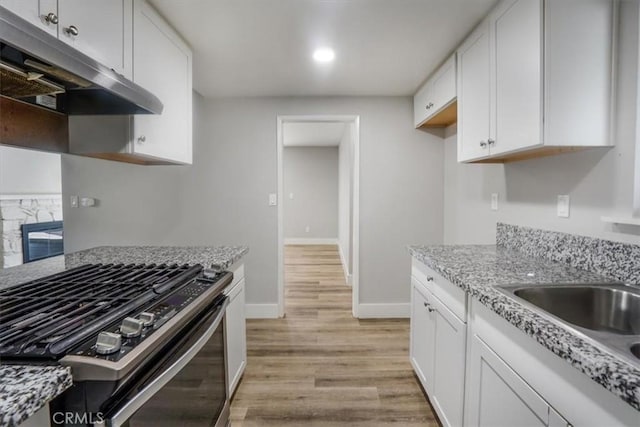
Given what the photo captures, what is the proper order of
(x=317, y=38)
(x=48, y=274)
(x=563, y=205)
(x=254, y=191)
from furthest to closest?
(x=254, y=191) → (x=317, y=38) → (x=563, y=205) → (x=48, y=274)

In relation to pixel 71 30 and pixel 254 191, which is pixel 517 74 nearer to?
pixel 71 30

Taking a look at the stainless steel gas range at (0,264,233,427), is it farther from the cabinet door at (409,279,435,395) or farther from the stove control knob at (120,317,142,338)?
the cabinet door at (409,279,435,395)

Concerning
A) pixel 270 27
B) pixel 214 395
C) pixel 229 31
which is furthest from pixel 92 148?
pixel 214 395

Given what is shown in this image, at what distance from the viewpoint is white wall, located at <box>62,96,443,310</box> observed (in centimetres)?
295

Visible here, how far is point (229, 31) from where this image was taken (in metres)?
1.79

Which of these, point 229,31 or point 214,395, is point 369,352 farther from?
point 229,31

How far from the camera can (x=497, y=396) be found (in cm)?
102

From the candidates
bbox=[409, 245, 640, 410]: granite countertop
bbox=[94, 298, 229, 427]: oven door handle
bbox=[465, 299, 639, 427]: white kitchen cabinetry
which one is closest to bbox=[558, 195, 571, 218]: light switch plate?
bbox=[409, 245, 640, 410]: granite countertop

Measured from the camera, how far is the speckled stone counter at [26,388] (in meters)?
0.50

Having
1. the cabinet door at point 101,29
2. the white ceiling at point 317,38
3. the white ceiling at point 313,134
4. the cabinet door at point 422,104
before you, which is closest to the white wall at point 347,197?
the white ceiling at point 313,134

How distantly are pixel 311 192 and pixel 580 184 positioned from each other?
19.3ft

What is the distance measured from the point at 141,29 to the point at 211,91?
4.32 ft

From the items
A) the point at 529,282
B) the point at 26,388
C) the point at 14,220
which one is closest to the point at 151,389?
the point at 26,388

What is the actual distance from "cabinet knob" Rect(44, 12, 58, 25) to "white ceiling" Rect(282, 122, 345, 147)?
3.17 meters
